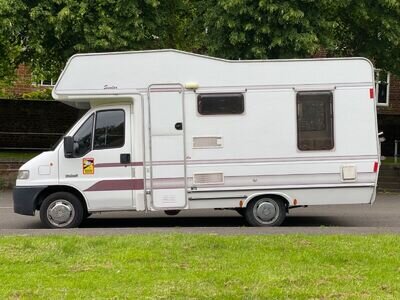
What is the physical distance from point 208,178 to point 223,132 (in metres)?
0.78

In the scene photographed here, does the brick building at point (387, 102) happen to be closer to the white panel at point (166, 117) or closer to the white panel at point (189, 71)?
the white panel at point (189, 71)

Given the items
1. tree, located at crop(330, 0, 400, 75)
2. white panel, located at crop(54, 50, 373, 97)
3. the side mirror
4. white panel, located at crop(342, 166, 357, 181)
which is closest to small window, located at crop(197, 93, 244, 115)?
white panel, located at crop(54, 50, 373, 97)

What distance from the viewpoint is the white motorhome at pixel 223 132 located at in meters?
9.87

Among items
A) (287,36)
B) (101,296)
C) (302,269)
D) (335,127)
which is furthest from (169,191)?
(287,36)

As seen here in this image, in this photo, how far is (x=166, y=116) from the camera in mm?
9867

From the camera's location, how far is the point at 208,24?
15.6 metres

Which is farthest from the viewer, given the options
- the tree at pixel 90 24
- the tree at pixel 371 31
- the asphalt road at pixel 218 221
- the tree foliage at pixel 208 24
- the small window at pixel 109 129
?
the tree at pixel 371 31

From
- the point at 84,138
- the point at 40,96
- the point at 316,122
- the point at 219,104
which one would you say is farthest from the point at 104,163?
the point at 40,96

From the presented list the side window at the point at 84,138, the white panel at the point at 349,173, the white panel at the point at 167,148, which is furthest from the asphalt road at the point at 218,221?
the side window at the point at 84,138

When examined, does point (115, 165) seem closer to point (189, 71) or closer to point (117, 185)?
point (117, 185)

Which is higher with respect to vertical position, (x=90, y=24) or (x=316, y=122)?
(x=90, y=24)

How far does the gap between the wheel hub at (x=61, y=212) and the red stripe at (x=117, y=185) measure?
0.47 metres

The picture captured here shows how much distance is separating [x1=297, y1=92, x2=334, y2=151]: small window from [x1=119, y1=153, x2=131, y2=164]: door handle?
2.78 meters

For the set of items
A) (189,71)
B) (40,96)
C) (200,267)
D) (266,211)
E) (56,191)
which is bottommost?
(200,267)
